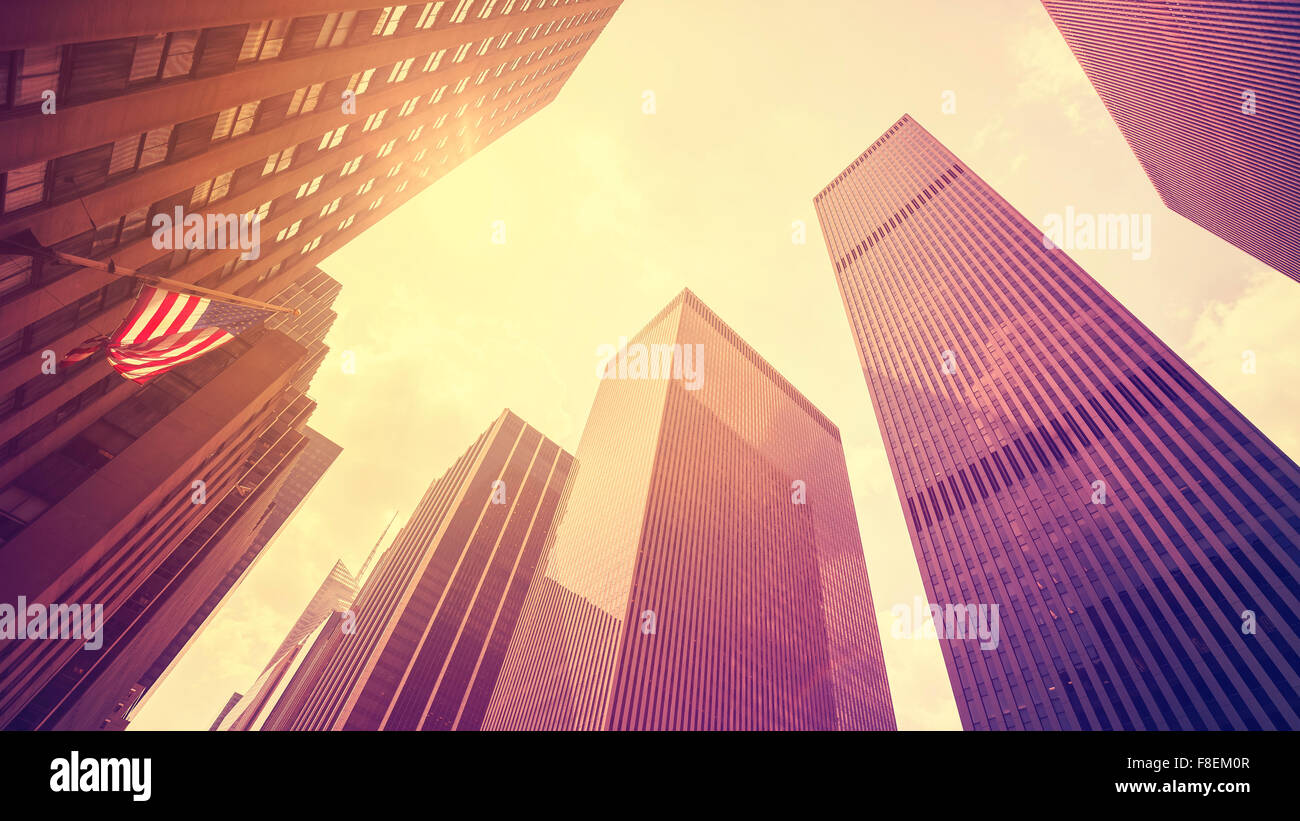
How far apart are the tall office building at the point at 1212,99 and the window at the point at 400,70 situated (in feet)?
353

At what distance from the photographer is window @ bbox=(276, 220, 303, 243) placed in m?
35.7

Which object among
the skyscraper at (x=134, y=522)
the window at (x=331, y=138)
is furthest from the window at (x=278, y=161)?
the skyscraper at (x=134, y=522)

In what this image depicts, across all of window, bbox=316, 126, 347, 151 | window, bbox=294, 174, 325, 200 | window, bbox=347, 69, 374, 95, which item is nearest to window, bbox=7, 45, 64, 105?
window, bbox=347, 69, 374, 95

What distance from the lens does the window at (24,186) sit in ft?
55.9

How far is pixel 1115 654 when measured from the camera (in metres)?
75.1

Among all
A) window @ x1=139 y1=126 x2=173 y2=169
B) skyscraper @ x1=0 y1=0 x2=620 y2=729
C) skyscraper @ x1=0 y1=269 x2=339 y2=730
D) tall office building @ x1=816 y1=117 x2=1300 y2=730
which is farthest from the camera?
tall office building @ x1=816 y1=117 x2=1300 y2=730

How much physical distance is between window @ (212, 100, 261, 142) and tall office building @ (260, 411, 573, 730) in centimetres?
12624

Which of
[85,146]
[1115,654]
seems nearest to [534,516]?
[1115,654]

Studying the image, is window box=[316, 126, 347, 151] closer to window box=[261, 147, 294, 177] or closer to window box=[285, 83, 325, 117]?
window box=[261, 147, 294, 177]

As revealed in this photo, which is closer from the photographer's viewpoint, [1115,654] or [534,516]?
[1115,654]
